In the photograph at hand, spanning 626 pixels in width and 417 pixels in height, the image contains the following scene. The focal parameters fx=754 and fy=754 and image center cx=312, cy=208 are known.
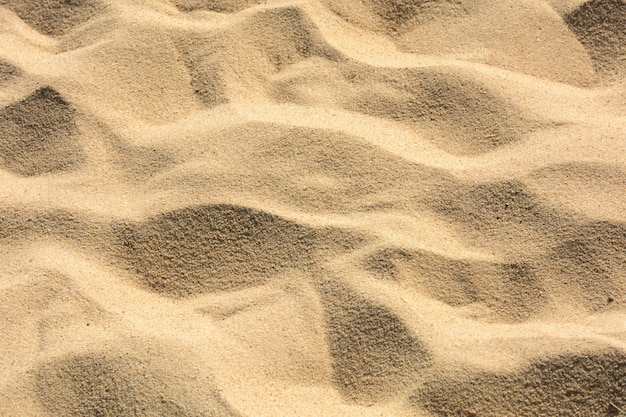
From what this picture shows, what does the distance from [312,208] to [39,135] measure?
687 millimetres

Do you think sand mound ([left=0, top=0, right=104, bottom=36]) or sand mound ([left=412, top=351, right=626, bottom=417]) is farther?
sand mound ([left=0, top=0, right=104, bottom=36])

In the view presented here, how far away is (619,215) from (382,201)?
498 millimetres

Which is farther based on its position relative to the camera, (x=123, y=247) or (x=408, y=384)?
(x=123, y=247)

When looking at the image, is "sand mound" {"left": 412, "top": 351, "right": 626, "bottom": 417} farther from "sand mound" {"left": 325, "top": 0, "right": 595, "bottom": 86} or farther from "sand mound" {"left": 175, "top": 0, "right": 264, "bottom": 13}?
"sand mound" {"left": 175, "top": 0, "right": 264, "bottom": 13}

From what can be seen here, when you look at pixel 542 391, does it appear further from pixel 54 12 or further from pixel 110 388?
pixel 54 12

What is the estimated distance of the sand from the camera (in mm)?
1435

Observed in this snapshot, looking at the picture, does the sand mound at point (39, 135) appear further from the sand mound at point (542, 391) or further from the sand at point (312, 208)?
the sand mound at point (542, 391)

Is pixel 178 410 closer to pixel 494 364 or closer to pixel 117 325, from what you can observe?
pixel 117 325

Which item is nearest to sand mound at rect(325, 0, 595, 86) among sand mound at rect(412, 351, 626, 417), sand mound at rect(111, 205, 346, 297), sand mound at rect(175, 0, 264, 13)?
sand mound at rect(175, 0, 264, 13)

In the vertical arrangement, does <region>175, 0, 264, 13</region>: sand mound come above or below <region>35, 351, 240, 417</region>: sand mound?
above

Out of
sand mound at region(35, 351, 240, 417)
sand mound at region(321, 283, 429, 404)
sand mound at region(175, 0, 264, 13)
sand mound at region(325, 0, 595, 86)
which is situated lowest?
sand mound at region(35, 351, 240, 417)

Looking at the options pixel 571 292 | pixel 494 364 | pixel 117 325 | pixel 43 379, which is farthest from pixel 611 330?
pixel 43 379

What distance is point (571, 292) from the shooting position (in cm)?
152

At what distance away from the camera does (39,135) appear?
1785mm
